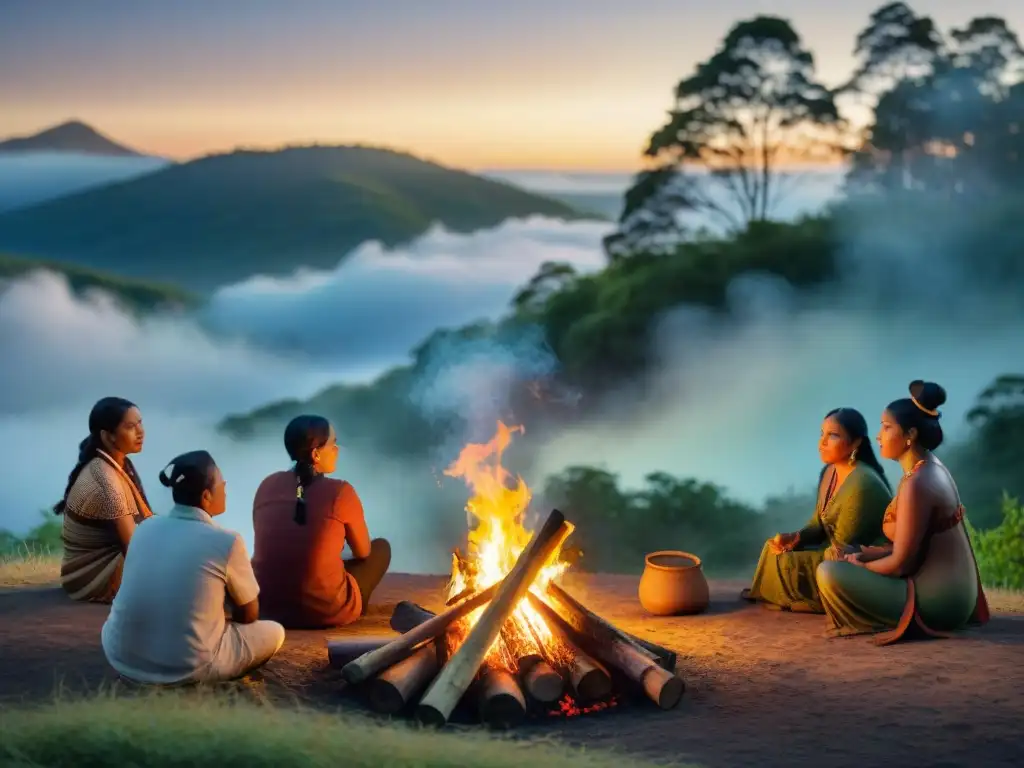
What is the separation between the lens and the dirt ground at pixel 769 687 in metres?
5.88

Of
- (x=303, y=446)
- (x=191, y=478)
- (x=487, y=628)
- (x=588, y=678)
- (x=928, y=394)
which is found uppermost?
(x=928, y=394)

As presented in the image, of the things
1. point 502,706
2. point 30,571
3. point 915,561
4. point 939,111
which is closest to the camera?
point 502,706

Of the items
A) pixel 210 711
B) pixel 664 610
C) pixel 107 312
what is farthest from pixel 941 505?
pixel 107 312

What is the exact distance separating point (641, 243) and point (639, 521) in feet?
24.8

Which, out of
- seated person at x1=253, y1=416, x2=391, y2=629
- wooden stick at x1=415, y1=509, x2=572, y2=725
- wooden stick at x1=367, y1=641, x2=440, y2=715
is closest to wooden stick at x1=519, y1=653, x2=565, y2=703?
wooden stick at x1=415, y1=509, x2=572, y2=725

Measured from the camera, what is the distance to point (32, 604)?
8820 mm

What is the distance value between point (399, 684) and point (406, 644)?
317 millimetres

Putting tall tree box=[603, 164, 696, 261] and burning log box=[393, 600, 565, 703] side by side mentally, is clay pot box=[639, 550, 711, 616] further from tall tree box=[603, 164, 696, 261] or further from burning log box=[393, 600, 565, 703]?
tall tree box=[603, 164, 696, 261]

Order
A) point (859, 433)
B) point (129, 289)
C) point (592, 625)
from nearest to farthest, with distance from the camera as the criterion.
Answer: point (592, 625) < point (859, 433) < point (129, 289)

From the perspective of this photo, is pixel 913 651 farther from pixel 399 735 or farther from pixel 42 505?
pixel 42 505

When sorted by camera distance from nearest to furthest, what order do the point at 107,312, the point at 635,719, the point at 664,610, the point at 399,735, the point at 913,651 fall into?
the point at 399,735
the point at 635,719
the point at 913,651
the point at 664,610
the point at 107,312

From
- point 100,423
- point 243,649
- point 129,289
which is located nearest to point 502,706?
point 243,649

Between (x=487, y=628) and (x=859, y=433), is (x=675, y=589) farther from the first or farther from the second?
(x=487, y=628)

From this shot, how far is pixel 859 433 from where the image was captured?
825 centimetres
